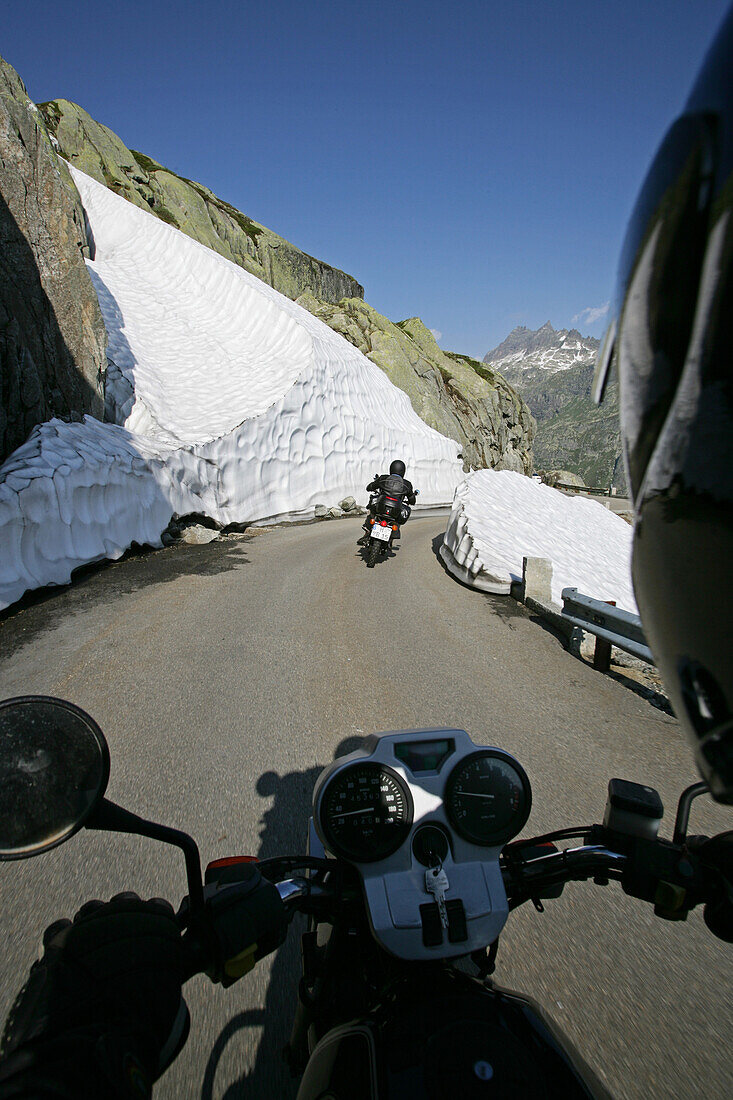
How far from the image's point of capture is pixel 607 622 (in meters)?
5.11

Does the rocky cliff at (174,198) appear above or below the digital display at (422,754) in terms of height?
above

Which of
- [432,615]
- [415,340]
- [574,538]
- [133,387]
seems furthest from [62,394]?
[415,340]

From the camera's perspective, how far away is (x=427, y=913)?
131cm

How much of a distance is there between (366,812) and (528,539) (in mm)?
9513

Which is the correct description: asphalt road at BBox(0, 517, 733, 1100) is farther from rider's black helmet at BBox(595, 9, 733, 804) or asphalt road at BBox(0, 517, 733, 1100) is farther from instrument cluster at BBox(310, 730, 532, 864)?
rider's black helmet at BBox(595, 9, 733, 804)

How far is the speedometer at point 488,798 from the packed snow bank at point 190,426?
6.48 metres

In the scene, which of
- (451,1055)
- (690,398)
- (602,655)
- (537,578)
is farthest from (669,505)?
(537,578)

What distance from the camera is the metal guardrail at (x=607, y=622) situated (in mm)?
4617

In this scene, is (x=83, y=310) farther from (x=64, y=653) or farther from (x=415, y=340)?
(x=415, y=340)

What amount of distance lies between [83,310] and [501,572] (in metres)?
11.1

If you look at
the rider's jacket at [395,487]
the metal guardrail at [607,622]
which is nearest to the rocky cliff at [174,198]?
the rider's jacket at [395,487]

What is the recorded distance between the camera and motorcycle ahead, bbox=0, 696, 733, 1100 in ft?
3.29

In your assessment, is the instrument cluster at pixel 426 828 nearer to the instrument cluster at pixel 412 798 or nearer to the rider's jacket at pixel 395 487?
the instrument cluster at pixel 412 798

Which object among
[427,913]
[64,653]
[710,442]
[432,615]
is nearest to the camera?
[710,442]
